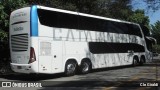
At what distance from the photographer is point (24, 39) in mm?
18141

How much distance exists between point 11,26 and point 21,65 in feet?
8.07

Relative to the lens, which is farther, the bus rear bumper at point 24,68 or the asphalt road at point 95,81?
the bus rear bumper at point 24,68

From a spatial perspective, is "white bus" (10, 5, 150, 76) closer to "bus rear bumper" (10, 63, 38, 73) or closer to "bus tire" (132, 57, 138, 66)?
"bus rear bumper" (10, 63, 38, 73)

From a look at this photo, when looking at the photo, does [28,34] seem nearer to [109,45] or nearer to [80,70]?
[80,70]

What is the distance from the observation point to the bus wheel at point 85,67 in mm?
21250

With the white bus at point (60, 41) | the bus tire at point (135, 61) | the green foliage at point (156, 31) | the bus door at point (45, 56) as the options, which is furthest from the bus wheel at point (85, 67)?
Result: the green foliage at point (156, 31)

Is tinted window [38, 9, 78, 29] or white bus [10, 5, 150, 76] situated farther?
tinted window [38, 9, 78, 29]

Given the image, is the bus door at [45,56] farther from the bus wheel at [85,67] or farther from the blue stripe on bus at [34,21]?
the bus wheel at [85,67]

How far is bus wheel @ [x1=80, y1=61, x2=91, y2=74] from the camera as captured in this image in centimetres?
2125

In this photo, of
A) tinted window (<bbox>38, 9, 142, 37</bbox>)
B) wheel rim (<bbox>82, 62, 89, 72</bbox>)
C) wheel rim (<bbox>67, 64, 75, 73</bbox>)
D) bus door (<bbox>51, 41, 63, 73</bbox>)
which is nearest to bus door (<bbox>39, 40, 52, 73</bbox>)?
bus door (<bbox>51, 41, 63, 73</bbox>)

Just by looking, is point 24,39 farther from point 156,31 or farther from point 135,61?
point 156,31

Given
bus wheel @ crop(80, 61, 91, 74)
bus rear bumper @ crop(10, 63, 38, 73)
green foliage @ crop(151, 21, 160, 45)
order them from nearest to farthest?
bus rear bumper @ crop(10, 63, 38, 73) < bus wheel @ crop(80, 61, 91, 74) < green foliage @ crop(151, 21, 160, 45)

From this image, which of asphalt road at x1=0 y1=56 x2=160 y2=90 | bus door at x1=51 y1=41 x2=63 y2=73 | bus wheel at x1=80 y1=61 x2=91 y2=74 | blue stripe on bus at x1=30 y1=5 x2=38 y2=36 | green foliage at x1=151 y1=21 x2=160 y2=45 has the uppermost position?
green foliage at x1=151 y1=21 x2=160 y2=45

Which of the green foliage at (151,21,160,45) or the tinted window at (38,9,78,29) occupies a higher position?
the green foliage at (151,21,160,45)
